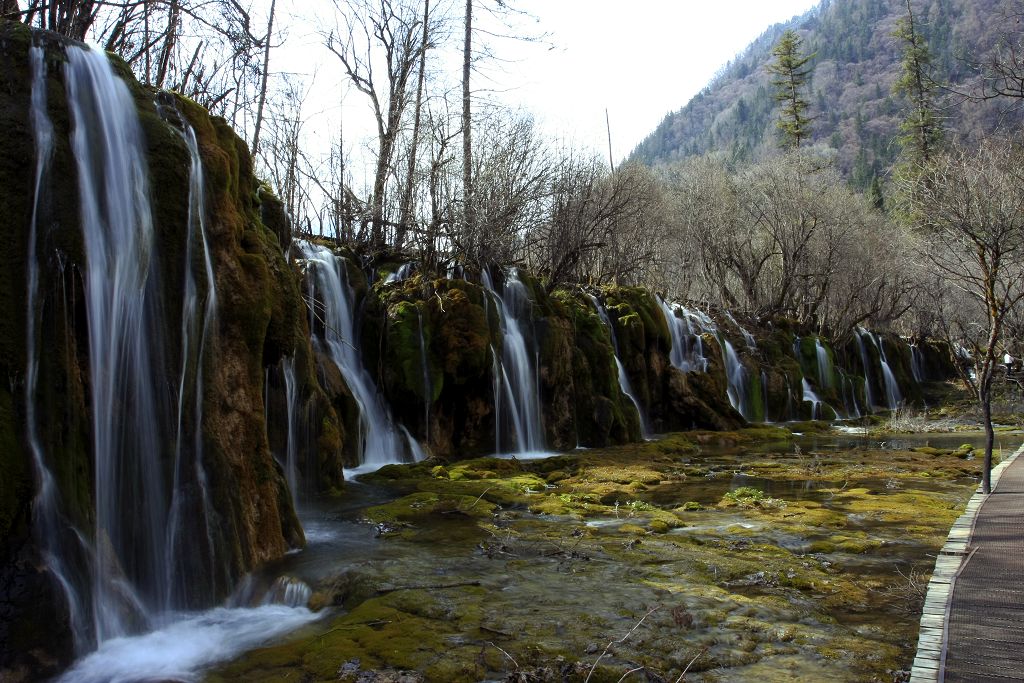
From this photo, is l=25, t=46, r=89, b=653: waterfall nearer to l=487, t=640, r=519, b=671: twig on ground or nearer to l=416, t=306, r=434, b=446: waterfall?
l=487, t=640, r=519, b=671: twig on ground

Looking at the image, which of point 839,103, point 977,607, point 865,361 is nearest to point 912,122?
point 865,361

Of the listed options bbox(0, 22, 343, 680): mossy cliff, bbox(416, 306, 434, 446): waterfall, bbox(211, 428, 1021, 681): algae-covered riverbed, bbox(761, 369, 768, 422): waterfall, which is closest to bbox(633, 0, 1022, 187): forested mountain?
bbox(761, 369, 768, 422): waterfall

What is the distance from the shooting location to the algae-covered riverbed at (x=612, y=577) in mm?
4746

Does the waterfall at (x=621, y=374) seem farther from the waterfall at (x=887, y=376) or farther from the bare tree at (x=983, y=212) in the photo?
the waterfall at (x=887, y=376)

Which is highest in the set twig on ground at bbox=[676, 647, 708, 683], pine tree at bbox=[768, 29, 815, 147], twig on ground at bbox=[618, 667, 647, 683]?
pine tree at bbox=[768, 29, 815, 147]

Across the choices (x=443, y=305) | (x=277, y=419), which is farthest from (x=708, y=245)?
(x=277, y=419)

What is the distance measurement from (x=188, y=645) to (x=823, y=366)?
3257 cm

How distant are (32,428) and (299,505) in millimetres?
5110

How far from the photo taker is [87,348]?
18.4ft

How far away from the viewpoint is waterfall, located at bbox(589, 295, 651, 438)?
69.4 ft

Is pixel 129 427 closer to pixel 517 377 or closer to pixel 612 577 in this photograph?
pixel 612 577

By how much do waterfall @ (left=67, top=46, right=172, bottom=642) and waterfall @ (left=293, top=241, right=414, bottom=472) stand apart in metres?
7.10

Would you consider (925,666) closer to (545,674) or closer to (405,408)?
(545,674)

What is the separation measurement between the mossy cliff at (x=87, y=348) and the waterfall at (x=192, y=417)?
0.04m
